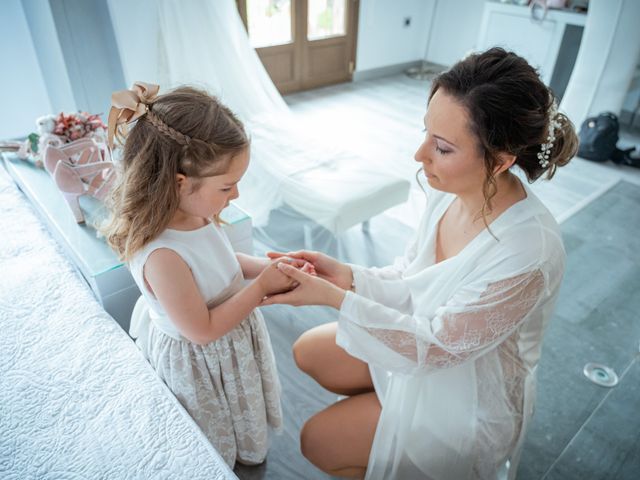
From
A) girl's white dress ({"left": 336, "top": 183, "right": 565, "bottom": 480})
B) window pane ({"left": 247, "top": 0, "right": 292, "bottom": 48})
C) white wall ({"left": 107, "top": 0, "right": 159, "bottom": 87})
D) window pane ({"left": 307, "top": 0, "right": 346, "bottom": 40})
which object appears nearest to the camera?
girl's white dress ({"left": 336, "top": 183, "right": 565, "bottom": 480})

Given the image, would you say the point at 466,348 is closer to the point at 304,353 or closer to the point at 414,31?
the point at 304,353

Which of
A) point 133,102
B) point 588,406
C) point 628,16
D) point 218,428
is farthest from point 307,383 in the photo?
point 628,16

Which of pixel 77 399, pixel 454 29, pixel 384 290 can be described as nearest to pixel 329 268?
pixel 384 290

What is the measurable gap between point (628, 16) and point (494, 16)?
1156 mm

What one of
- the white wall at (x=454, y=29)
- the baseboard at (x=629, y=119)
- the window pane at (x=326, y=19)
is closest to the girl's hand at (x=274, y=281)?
the window pane at (x=326, y=19)

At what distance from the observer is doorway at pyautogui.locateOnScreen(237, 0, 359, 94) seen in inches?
156

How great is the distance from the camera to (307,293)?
104 centimetres

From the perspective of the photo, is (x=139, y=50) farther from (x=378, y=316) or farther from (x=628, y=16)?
(x=628, y=16)

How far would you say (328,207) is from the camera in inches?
77.0

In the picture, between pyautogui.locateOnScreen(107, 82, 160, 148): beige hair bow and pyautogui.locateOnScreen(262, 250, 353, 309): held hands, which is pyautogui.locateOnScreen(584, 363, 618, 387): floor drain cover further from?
pyautogui.locateOnScreen(107, 82, 160, 148): beige hair bow

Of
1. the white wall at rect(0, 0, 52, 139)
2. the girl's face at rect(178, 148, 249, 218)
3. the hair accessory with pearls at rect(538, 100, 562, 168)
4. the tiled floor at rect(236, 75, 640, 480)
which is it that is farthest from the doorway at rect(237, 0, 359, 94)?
the hair accessory with pearls at rect(538, 100, 562, 168)

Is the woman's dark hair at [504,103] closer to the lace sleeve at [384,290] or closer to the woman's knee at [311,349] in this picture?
the lace sleeve at [384,290]

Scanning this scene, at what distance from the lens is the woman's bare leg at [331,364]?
4.08 feet

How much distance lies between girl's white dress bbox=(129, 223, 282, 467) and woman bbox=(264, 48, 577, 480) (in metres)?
0.15
